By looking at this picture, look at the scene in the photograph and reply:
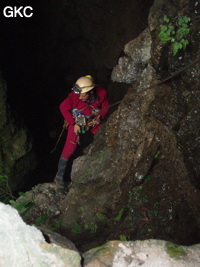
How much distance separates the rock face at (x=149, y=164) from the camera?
10.2 feet

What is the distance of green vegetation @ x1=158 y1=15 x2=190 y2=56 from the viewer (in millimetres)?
2948

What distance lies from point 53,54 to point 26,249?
698 centimetres

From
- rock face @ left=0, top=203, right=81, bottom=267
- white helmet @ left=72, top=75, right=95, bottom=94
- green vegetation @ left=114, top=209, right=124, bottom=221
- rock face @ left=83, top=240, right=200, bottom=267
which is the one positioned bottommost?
green vegetation @ left=114, top=209, right=124, bottom=221

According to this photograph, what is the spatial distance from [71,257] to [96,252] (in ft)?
0.81

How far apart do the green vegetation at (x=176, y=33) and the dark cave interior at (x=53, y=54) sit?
8.27ft

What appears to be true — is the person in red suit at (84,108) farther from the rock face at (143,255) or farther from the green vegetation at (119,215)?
the rock face at (143,255)

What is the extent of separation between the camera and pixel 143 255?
182cm

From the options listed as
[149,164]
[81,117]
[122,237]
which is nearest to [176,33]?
[149,164]

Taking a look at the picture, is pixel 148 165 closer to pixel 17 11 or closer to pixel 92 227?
pixel 92 227

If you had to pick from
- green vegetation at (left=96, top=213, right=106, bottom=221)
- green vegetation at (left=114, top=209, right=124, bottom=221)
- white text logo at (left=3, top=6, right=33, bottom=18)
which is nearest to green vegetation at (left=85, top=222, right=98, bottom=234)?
green vegetation at (left=96, top=213, right=106, bottom=221)

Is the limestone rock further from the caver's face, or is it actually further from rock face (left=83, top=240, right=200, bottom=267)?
rock face (left=83, top=240, right=200, bottom=267)

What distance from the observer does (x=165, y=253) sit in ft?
5.94

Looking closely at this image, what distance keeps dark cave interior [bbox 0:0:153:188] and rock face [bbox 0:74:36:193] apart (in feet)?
1.41

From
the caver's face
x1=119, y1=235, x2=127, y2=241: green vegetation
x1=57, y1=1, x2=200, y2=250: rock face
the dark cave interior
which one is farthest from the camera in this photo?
the dark cave interior
